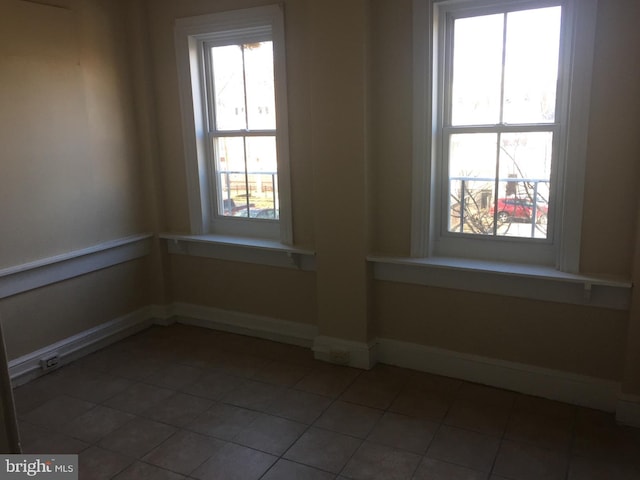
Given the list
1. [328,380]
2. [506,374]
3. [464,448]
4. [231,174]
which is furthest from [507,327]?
[231,174]

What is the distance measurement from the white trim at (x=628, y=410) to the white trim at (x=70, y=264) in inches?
130

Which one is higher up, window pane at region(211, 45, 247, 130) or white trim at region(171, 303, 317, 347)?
window pane at region(211, 45, 247, 130)

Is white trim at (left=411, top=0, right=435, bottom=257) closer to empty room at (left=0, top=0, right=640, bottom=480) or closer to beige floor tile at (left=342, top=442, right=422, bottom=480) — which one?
empty room at (left=0, top=0, right=640, bottom=480)

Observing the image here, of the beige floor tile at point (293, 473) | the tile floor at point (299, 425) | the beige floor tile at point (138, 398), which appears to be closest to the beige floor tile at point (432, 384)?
the tile floor at point (299, 425)

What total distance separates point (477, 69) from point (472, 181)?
2.06 feet

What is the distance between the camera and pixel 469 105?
9.88 ft

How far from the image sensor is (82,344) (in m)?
3.64

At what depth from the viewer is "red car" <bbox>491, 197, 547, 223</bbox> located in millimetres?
2916

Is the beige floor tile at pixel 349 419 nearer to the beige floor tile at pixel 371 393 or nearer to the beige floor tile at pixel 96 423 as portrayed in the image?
the beige floor tile at pixel 371 393

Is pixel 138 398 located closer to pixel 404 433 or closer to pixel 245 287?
pixel 245 287

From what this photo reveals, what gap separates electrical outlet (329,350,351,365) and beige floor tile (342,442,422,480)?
33.6 inches

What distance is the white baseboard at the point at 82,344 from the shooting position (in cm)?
326

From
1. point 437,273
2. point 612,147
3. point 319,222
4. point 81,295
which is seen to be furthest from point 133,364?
point 612,147

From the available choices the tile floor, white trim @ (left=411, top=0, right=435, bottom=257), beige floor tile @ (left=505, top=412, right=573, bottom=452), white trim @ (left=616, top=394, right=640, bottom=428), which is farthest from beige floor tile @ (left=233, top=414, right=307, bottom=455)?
white trim @ (left=616, top=394, right=640, bottom=428)
